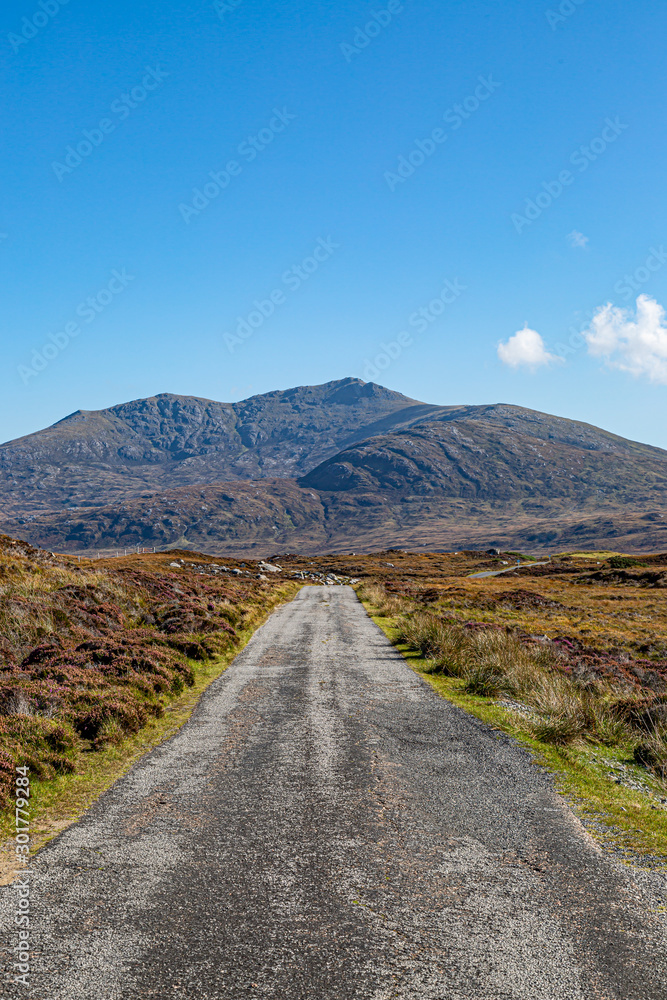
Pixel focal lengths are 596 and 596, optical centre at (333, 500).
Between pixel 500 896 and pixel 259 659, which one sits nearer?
pixel 500 896

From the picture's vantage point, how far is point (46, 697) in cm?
1225

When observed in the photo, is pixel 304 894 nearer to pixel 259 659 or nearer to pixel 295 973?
pixel 295 973

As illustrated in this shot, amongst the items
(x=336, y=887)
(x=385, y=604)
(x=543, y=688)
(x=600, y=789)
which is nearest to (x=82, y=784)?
(x=336, y=887)

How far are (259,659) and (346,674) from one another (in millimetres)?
3911

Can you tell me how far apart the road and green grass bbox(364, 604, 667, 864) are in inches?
14.7

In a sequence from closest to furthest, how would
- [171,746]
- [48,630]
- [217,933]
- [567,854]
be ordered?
[217,933]
[567,854]
[171,746]
[48,630]

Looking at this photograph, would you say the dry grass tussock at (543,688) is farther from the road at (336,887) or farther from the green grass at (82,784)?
the green grass at (82,784)

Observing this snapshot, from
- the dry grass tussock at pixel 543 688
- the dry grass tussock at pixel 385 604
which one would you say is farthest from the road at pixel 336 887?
the dry grass tussock at pixel 385 604

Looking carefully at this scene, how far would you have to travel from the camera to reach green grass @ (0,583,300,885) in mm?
7598

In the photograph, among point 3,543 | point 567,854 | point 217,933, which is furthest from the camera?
point 3,543

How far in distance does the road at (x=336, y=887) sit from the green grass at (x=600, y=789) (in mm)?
373

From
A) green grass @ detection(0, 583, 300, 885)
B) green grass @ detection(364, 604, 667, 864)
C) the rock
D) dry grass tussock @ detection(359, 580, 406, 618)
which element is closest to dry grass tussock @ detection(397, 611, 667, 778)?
green grass @ detection(364, 604, 667, 864)

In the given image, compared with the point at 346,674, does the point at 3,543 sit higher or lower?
higher

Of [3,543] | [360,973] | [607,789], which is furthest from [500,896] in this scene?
[3,543]
